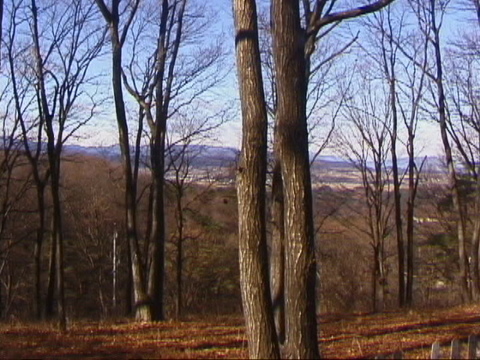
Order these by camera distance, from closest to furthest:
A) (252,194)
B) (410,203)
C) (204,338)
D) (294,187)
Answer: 1. (294,187)
2. (252,194)
3. (204,338)
4. (410,203)

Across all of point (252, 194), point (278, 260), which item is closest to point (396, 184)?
→ point (278, 260)

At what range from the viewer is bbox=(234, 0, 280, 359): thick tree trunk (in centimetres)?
778

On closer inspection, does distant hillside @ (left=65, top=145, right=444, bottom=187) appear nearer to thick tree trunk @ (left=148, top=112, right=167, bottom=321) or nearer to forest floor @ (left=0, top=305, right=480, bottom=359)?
thick tree trunk @ (left=148, top=112, right=167, bottom=321)

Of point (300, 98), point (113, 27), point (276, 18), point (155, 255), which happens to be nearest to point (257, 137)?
point (300, 98)

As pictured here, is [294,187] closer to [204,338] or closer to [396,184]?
[204,338]

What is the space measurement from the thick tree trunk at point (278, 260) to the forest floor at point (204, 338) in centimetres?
73

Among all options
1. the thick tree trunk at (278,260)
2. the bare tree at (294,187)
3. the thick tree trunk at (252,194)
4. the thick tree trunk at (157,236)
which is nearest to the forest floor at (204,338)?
the thick tree trunk at (278,260)

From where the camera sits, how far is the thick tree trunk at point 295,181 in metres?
7.38

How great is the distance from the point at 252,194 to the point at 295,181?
2.58 feet

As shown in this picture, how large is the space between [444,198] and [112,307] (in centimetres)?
1818

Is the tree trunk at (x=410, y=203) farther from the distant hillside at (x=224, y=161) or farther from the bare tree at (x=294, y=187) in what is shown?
the bare tree at (x=294, y=187)

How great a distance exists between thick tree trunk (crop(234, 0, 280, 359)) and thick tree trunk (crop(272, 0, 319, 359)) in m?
0.36

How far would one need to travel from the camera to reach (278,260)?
12.5 metres

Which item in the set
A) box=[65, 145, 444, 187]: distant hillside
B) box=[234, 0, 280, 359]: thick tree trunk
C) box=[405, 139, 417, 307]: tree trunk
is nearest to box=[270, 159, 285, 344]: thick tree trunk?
box=[234, 0, 280, 359]: thick tree trunk
